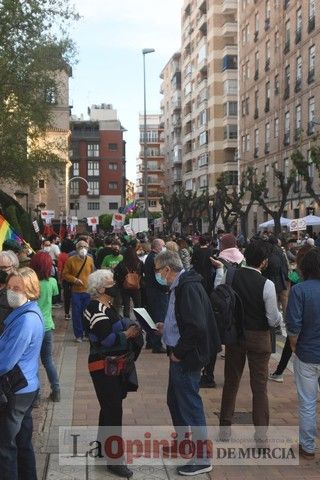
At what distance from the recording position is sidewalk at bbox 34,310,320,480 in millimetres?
5238

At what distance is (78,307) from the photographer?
437 inches

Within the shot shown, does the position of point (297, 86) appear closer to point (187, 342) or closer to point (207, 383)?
point (207, 383)

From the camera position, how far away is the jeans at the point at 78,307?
1111 centimetres

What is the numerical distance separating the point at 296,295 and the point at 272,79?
159ft

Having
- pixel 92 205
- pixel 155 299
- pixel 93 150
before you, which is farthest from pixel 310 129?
pixel 93 150

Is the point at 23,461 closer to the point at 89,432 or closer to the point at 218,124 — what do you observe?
the point at 89,432

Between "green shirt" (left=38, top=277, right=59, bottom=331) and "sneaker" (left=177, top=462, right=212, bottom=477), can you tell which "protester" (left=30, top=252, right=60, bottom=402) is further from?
"sneaker" (left=177, top=462, right=212, bottom=477)

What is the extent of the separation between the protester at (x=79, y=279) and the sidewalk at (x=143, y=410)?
2.50 feet

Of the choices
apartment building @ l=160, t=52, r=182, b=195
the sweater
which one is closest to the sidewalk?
the sweater

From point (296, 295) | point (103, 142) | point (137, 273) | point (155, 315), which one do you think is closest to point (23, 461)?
point (296, 295)

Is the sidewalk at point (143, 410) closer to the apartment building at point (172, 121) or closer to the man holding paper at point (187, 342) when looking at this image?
the man holding paper at point (187, 342)

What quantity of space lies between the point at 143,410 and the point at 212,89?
2630 inches

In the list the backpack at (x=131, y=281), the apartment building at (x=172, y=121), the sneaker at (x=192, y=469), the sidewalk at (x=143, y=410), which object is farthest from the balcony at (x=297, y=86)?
the apartment building at (x=172, y=121)

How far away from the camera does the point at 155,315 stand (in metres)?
10.4
